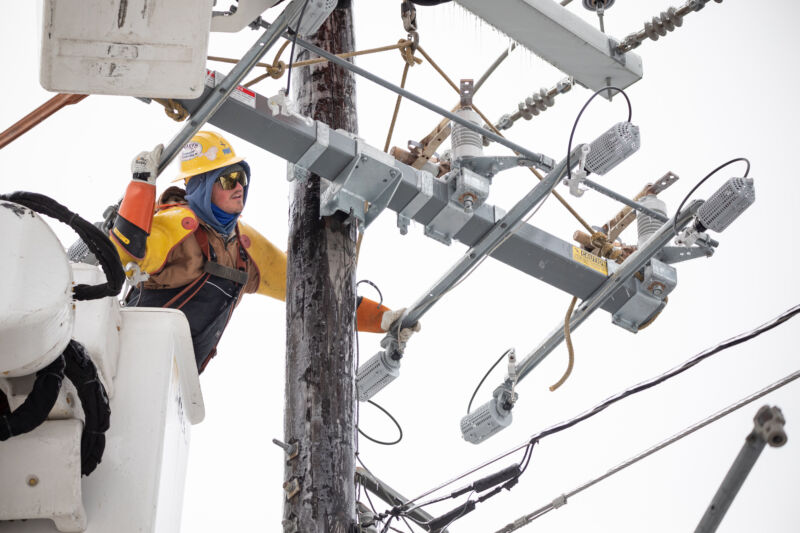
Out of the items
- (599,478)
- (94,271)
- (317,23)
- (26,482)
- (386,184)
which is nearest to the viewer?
(26,482)

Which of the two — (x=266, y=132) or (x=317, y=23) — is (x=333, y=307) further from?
(x=317, y=23)

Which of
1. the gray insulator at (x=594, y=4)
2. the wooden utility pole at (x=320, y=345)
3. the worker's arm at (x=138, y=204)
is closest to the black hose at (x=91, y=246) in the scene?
the wooden utility pole at (x=320, y=345)

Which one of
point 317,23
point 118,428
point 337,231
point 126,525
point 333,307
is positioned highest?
point 317,23

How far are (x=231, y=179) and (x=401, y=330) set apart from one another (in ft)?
4.08

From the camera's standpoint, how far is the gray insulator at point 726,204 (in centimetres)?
548

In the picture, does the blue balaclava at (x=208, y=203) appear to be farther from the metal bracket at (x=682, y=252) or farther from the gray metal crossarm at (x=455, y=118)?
the metal bracket at (x=682, y=252)

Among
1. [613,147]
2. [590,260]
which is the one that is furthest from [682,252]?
[613,147]

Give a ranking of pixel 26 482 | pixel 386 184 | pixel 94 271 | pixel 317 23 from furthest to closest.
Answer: pixel 386 184 → pixel 317 23 → pixel 94 271 → pixel 26 482

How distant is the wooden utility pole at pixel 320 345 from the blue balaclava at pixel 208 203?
612mm

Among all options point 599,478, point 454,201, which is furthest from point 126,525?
point 454,201

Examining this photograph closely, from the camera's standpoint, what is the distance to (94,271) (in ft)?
10.6

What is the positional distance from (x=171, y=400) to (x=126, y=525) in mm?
418

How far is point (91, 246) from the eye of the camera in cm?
302

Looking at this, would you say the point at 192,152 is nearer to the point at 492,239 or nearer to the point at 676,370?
the point at 492,239
